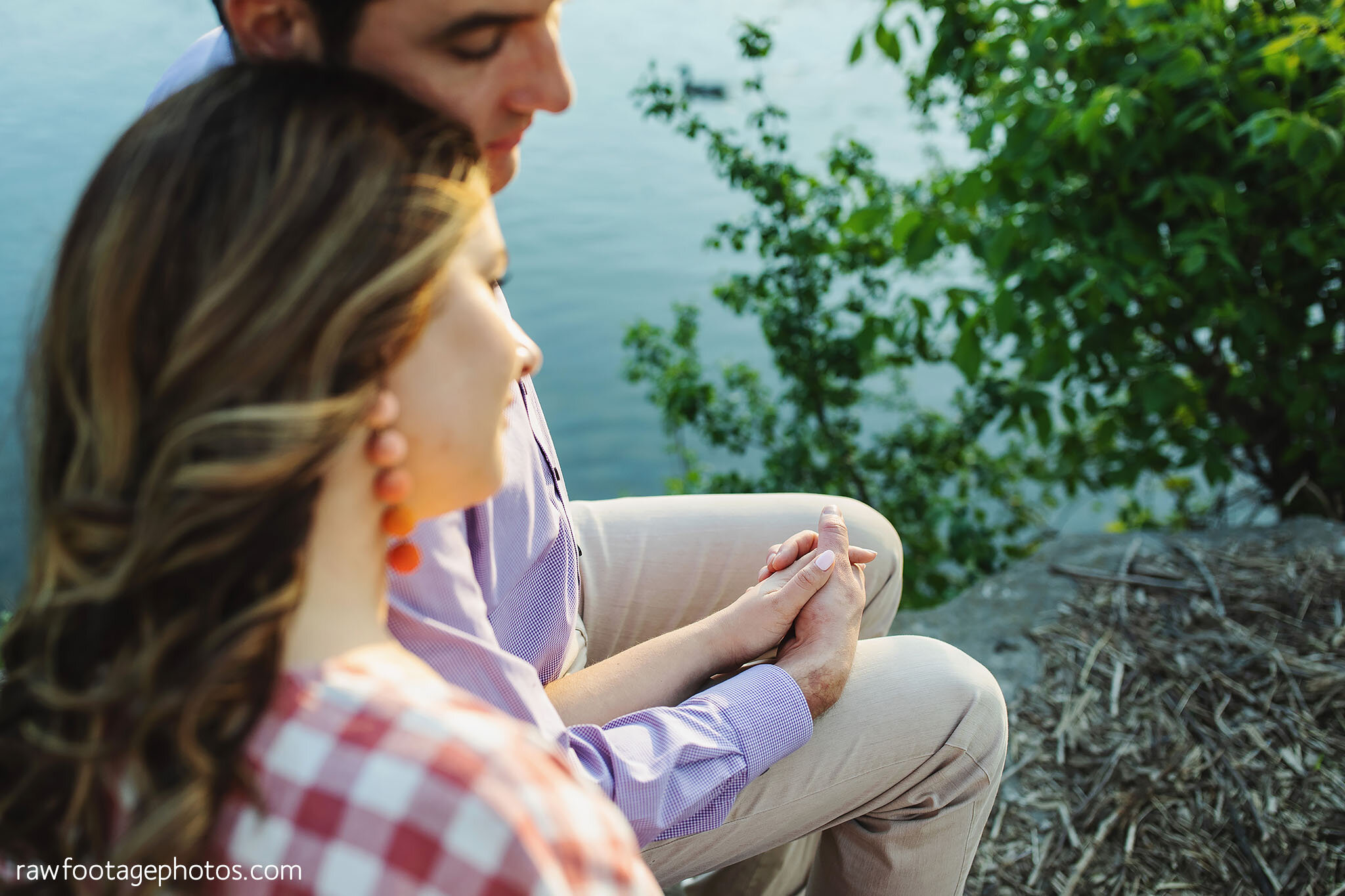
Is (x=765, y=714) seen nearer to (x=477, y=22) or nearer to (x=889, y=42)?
(x=477, y=22)

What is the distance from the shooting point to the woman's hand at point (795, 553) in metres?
1.54

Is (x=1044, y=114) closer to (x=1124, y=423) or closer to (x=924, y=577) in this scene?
(x=1124, y=423)

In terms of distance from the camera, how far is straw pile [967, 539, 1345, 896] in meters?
1.83

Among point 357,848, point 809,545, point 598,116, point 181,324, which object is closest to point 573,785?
point 357,848

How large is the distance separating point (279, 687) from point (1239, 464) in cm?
299

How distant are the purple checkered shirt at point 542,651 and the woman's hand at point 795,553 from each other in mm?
228

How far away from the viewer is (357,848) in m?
0.71

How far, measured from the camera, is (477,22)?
1069mm

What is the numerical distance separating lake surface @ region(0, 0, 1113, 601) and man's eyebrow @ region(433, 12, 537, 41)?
2053mm

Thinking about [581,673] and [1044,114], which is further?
[1044,114]

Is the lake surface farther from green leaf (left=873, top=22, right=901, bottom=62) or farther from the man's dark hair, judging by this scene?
the man's dark hair

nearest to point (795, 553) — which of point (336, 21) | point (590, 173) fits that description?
point (336, 21)

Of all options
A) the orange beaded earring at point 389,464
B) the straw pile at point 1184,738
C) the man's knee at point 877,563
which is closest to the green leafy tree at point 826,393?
the straw pile at point 1184,738

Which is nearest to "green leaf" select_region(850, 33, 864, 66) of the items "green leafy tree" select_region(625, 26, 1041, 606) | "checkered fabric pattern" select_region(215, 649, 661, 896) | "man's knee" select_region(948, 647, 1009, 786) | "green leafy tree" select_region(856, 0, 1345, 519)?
"green leafy tree" select_region(856, 0, 1345, 519)
